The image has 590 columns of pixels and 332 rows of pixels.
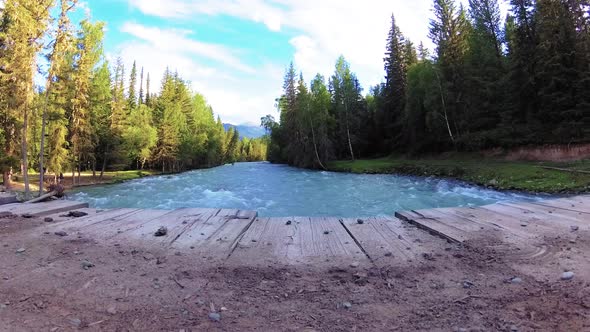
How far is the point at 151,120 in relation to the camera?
5231 cm

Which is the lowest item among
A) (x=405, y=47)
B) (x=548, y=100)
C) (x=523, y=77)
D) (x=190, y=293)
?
(x=190, y=293)

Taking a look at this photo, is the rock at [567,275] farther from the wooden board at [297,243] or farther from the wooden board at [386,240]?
the wooden board at [297,243]

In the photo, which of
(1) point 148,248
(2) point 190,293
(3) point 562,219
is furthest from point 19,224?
(3) point 562,219

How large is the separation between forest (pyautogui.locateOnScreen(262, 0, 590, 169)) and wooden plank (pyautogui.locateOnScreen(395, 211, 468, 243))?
2610 cm

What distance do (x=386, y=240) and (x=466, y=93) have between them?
129ft

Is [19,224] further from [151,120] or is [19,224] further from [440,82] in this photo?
[151,120]

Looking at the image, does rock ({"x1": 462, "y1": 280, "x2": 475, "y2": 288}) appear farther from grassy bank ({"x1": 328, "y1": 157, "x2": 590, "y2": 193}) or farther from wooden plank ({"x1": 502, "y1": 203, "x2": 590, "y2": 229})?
grassy bank ({"x1": 328, "y1": 157, "x2": 590, "y2": 193})

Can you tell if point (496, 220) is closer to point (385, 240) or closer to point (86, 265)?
point (385, 240)

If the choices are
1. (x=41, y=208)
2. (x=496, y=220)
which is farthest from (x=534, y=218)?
(x=41, y=208)

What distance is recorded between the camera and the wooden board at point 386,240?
4.30 metres

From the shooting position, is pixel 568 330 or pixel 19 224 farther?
pixel 19 224

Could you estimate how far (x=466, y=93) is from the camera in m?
39.0

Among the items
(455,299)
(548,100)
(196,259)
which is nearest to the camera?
(455,299)

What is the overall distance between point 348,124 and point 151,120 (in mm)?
29976
